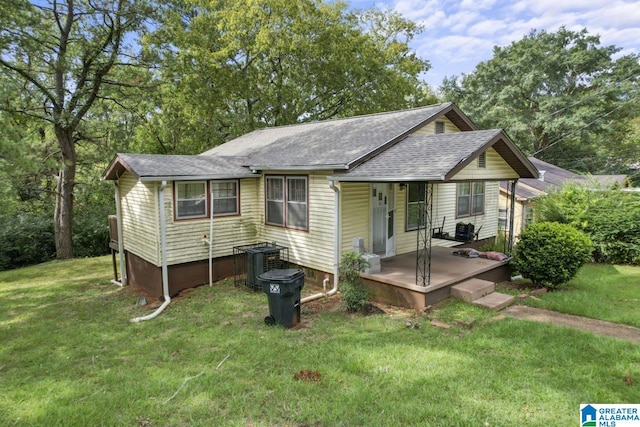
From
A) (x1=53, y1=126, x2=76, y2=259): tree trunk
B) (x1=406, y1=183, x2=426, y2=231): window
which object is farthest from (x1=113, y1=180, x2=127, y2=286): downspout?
(x1=406, y1=183, x2=426, y2=231): window

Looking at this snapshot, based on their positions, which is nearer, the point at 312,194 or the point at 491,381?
the point at 491,381

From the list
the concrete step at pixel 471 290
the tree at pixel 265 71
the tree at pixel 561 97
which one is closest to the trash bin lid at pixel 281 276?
the concrete step at pixel 471 290

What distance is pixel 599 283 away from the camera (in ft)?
32.1

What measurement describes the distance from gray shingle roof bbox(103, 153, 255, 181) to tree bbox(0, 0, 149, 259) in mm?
6339

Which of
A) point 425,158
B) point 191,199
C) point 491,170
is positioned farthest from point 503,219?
point 191,199

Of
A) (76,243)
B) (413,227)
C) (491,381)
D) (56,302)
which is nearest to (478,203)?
(413,227)

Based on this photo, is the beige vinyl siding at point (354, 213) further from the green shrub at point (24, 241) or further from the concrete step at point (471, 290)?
the green shrub at point (24, 241)

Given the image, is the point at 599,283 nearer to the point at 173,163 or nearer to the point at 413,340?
the point at 413,340

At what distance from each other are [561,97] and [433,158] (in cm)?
2845

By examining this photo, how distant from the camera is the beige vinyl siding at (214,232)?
9062 mm

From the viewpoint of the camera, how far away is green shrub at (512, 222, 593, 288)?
8.48 metres

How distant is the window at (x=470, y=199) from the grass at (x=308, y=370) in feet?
18.6

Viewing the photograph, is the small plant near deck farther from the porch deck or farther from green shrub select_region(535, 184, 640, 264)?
green shrub select_region(535, 184, 640, 264)

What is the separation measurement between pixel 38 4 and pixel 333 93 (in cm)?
1479
